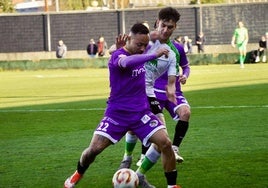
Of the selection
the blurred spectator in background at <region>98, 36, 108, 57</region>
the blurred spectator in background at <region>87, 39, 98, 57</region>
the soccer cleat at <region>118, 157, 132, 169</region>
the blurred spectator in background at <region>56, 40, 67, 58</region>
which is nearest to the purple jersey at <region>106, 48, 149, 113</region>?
the soccer cleat at <region>118, 157, 132, 169</region>

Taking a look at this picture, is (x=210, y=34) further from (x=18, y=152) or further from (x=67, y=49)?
(x=18, y=152)

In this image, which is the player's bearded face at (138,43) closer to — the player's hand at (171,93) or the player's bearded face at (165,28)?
the player's bearded face at (165,28)

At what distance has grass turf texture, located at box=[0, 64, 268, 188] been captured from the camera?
1154 centimetres

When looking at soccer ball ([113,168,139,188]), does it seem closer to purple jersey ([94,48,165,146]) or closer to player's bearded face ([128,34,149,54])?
purple jersey ([94,48,165,146])

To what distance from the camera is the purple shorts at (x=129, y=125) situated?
10.0m

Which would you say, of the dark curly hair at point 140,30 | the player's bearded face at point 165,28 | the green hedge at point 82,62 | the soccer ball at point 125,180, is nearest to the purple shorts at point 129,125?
the soccer ball at point 125,180

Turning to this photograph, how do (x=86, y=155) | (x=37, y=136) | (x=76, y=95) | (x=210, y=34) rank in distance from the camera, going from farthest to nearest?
(x=210, y=34) < (x=76, y=95) < (x=37, y=136) < (x=86, y=155)

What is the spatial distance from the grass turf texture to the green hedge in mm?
19133

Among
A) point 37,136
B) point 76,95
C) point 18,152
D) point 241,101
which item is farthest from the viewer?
point 76,95

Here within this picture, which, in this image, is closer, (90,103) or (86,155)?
(86,155)

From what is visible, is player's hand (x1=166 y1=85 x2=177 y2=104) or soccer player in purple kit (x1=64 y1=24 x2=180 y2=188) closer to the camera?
soccer player in purple kit (x1=64 y1=24 x2=180 y2=188)

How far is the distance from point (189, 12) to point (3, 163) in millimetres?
51794

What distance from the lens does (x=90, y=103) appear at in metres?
24.5

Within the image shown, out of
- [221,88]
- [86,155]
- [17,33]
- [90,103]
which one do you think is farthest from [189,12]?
[86,155]
